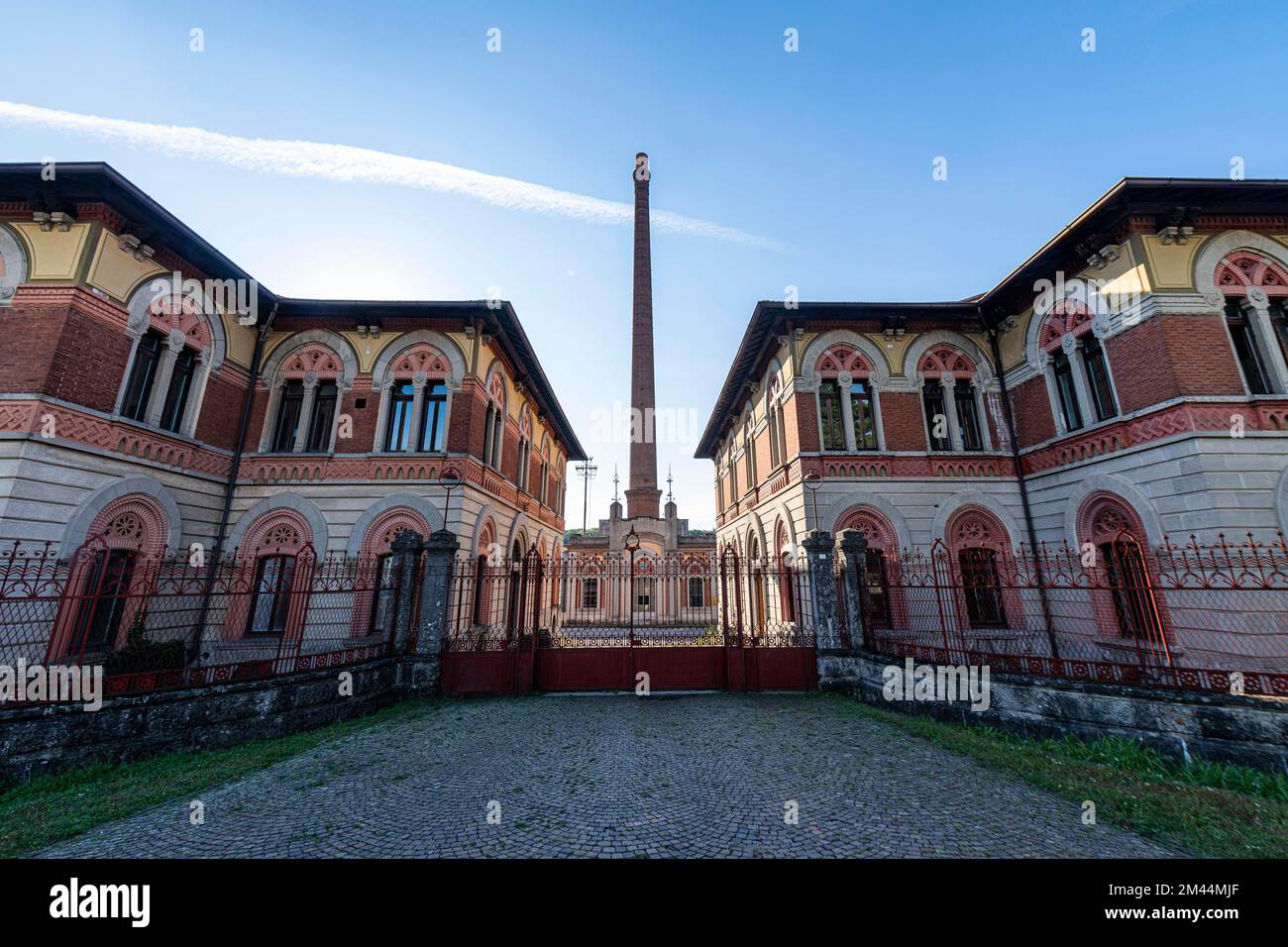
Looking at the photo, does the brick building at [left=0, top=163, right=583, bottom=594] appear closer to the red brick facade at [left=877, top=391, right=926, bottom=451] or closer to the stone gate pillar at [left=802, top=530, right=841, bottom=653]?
the stone gate pillar at [left=802, top=530, right=841, bottom=653]

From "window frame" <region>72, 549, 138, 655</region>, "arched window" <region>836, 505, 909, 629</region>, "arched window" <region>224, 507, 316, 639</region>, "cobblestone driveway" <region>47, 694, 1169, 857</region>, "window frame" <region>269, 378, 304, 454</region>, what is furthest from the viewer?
"window frame" <region>269, 378, 304, 454</region>

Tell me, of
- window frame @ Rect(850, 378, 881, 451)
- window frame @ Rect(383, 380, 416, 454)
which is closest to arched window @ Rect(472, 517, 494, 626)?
window frame @ Rect(383, 380, 416, 454)

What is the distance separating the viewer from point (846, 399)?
44.1 feet

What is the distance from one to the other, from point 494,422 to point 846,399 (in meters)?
10.5

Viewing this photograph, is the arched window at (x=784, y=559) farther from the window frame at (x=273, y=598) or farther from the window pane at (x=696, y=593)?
the window frame at (x=273, y=598)

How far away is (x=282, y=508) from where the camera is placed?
39.4ft

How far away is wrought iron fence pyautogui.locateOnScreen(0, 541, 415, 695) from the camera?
8.13 meters

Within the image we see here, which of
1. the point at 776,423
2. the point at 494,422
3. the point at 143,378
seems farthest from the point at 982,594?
the point at 143,378

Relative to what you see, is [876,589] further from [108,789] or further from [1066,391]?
[108,789]

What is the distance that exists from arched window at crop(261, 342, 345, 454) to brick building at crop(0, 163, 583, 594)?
0.14 ft

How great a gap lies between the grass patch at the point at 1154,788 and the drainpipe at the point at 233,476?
14.8 metres

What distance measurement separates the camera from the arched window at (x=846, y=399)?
13.2 meters
